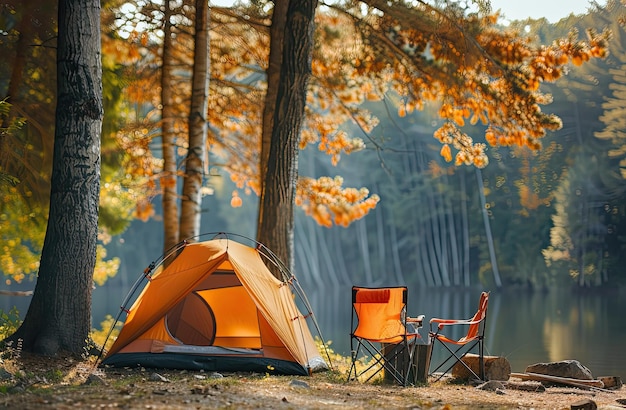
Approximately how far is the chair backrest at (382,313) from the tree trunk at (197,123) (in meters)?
3.49

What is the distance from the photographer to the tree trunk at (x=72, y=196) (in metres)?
6.84

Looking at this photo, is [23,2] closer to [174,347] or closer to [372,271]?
[174,347]

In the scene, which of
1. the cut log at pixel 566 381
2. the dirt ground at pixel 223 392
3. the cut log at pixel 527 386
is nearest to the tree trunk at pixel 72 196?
the dirt ground at pixel 223 392

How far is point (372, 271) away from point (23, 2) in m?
40.0

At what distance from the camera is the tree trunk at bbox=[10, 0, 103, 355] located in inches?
269

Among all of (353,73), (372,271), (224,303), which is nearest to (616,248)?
(372,271)

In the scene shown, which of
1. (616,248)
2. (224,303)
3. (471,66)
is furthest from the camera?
(616,248)

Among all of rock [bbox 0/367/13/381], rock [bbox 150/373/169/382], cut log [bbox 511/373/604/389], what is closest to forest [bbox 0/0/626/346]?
rock [bbox 0/367/13/381]

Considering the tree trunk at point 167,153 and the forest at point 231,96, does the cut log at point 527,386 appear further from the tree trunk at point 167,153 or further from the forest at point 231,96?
the tree trunk at point 167,153

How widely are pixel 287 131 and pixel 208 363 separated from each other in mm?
2968

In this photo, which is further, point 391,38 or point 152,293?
point 391,38

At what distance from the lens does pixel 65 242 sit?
6.90 m

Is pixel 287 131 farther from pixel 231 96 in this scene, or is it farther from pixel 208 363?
pixel 231 96

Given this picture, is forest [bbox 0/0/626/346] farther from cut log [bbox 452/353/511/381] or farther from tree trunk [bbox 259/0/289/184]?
cut log [bbox 452/353/511/381]
